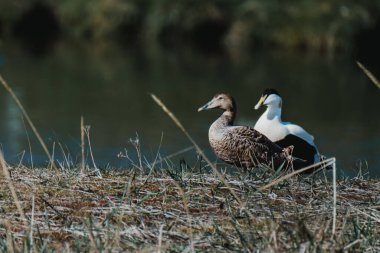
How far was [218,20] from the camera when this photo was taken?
90.5ft

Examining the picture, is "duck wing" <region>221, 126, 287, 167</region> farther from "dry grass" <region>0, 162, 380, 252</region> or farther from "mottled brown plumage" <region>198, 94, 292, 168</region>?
"dry grass" <region>0, 162, 380, 252</region>

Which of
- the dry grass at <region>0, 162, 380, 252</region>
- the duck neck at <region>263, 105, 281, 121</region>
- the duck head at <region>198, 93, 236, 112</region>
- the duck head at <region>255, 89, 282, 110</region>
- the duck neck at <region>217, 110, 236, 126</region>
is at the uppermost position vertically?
the duck head at <region>255, 89, 282, 110</region>

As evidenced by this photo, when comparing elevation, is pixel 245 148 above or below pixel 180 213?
above

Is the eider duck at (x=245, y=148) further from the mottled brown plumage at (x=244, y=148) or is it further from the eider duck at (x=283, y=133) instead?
the eider duck at (x=283, y=133)

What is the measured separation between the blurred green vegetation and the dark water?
0.98 meters

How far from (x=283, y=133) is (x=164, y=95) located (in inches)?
445

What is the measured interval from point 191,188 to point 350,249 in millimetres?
1085

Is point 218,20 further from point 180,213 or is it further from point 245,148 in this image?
point 180,213

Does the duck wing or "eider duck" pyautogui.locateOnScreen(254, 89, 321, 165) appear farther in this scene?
"eider duck" pyautogui.locateOnScreen(254, 89, 321, 165)

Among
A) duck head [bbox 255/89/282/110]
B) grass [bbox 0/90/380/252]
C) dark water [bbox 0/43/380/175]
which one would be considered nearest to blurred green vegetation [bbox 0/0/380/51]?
dark water [bbox 0/43/380/175]

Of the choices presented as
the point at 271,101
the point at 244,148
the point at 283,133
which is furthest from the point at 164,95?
the point at 244,148

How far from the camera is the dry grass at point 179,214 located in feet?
12.6

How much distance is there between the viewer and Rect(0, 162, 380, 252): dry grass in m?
3.85

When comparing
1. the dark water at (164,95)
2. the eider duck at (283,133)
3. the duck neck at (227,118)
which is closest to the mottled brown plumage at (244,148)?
the duck neck at (227,118)
